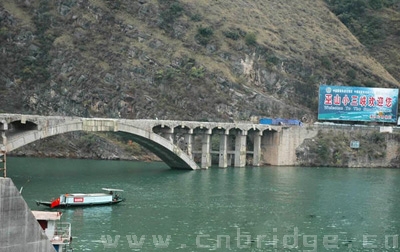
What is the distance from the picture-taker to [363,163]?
490ft

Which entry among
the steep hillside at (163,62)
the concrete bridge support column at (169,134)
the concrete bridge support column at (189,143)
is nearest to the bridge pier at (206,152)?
the concrete bridge support column at (189,143)

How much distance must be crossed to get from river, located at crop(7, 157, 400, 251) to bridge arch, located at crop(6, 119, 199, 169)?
9.04 ft

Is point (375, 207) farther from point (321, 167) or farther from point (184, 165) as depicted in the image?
point (321, 167)

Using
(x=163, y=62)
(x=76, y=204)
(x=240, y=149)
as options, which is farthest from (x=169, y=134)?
(x=76, y=204)

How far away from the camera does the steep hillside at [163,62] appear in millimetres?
156500

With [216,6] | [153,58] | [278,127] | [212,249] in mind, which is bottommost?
[212,249]

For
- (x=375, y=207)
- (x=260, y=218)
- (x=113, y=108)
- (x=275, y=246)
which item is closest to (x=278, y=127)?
(x=113, y=108)

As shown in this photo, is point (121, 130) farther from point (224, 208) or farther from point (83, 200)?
point (224, 208)

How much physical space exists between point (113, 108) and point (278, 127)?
121 ft

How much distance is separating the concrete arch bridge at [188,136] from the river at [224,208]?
14.7 feet

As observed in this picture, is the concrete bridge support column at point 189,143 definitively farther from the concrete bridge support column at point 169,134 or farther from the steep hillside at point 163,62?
Result: the steep hillside at point 163,62

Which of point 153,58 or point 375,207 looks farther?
point 153,58

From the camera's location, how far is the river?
6456 cm

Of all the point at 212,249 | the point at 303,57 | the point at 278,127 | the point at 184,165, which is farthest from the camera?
the point at 303,57
